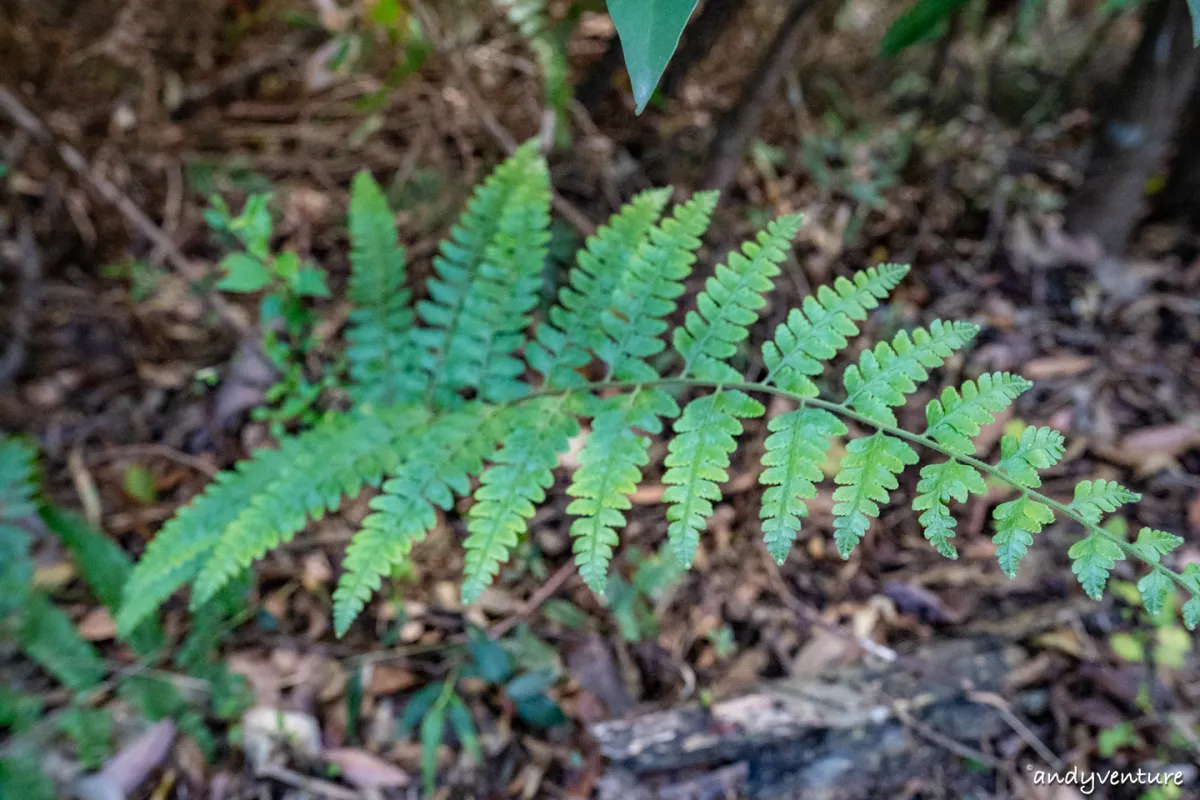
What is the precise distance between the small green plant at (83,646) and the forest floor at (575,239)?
0.09 meters

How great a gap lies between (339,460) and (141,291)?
145cm

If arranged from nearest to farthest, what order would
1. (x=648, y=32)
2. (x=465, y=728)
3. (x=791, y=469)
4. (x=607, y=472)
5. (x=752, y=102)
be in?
(x=648, y=32), (x=791, y=469), (x=607, y=472), (x=465, y=728), (x=752, y=102)

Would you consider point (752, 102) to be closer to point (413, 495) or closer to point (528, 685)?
point (413, 495)

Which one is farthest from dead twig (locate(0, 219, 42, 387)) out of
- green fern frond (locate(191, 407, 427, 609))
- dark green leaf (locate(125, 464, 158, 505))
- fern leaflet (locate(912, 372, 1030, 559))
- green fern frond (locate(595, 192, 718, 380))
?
fern leaflet (locate(912, 372, 1030, 559))

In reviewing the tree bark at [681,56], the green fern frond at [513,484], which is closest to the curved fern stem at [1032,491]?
the green fern frond at [513,484]

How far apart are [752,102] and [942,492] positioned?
1400mm

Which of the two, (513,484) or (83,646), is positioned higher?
(513,484)

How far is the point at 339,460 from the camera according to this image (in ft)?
5.47

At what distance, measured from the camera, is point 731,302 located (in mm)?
1505

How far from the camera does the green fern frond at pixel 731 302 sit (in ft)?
4.85

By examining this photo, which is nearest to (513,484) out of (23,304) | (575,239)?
(575,239)

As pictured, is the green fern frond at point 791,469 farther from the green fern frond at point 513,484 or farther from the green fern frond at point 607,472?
the green fern frond at point 513,484

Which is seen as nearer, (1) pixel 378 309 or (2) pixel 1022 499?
(2) pixel 1022 499

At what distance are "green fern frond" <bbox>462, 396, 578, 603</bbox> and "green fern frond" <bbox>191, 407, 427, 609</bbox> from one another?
27 centimetres
